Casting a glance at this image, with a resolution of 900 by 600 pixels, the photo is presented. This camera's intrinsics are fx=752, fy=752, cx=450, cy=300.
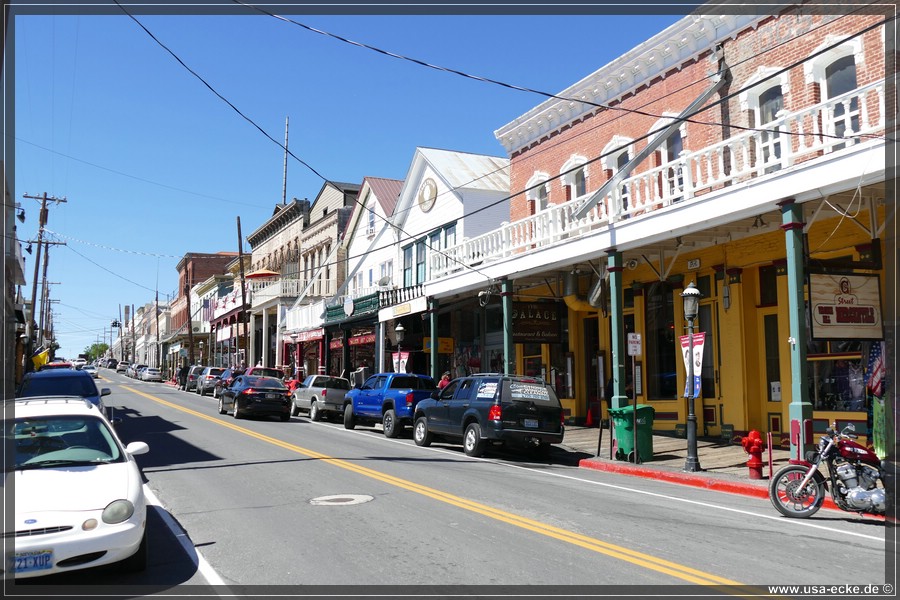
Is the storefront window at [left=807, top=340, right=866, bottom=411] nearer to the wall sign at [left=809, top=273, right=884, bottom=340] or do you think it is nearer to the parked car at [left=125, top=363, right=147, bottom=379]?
the wall sign at [left=809, top=273, right=884, bottom=340]

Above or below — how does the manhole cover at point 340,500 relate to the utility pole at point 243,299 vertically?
below

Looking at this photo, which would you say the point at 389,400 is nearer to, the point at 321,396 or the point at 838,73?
the point at 321,396

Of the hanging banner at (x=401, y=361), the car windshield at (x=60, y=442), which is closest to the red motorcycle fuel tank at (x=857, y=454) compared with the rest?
the car windshield at (x=60, y=442)

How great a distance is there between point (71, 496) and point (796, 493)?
814 cm

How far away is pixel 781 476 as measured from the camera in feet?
31.3

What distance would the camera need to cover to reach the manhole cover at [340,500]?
31.8 feet

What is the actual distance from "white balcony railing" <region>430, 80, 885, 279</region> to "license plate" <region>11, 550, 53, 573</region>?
437 inches

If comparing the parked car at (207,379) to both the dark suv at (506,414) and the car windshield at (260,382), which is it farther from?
the dark suv at (506,414)

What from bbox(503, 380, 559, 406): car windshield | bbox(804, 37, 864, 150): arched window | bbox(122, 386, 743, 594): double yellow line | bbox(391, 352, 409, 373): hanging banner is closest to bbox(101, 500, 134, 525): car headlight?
Answer: bbox(122, 386, 743, 594): double yellow line

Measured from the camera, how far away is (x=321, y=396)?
87.9 feet

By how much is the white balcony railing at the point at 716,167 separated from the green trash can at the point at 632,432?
415cm

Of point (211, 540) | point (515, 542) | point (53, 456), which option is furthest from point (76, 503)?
point (515, 542)

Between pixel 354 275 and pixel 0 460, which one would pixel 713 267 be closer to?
pixel 0 460

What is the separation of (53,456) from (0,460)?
0.44 metres
